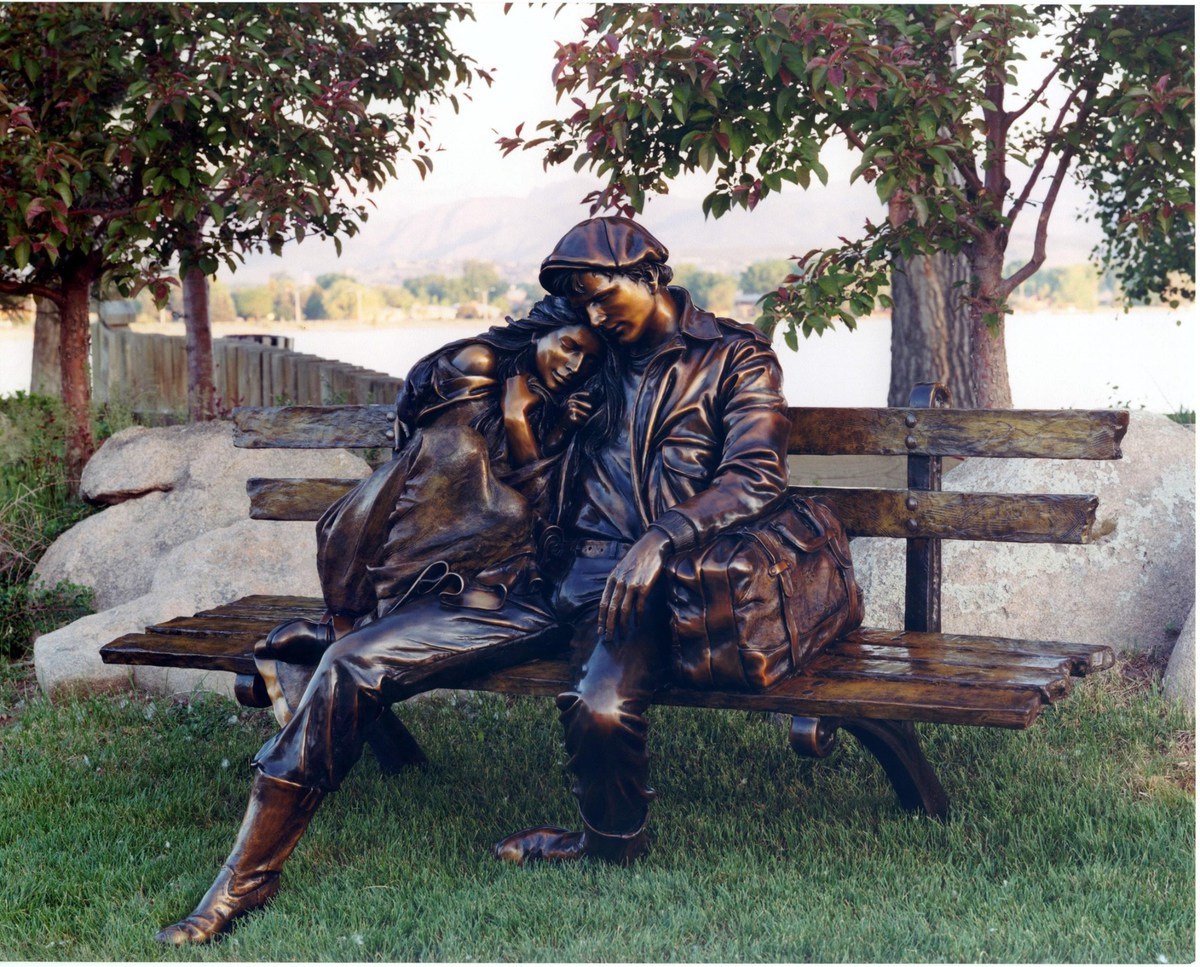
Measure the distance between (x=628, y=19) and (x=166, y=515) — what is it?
3.41 metres

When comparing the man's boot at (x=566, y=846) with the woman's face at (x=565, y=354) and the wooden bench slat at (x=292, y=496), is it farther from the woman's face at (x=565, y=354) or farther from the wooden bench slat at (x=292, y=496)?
the wooden bench slat at (x=292, y=496)

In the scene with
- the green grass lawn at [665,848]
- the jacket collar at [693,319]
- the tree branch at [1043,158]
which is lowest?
the green grass lawn at [665,848]

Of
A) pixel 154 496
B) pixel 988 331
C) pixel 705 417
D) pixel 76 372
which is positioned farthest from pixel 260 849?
pixel 76 372

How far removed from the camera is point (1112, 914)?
3.51m

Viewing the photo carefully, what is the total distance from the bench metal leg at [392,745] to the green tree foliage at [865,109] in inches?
88.8

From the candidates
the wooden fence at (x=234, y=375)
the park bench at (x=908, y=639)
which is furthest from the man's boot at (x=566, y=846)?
the wooden fence at (x=234, y=375)

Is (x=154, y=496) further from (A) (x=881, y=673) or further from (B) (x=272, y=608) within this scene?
(A) (x=881, y=673)

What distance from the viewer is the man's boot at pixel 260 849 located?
361 cm

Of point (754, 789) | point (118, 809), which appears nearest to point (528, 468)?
point (754, 789)

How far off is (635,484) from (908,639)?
960 millimetres

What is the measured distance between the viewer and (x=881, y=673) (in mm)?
3814

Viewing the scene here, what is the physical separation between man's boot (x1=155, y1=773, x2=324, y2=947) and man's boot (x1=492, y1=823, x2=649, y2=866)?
0.59 metres

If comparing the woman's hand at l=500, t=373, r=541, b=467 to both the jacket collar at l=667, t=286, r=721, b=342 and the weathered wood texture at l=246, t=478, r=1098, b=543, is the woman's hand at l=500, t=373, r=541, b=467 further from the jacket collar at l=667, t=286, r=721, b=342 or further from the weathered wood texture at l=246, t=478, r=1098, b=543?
the weathered wood texture at l=246, t=478, r=1098, b=543

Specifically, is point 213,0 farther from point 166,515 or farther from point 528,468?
point 528,468
